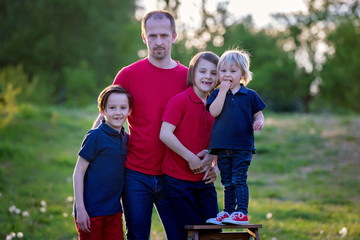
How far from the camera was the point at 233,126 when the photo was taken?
352cm

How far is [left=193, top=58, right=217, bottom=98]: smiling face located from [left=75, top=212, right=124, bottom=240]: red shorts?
1.18m

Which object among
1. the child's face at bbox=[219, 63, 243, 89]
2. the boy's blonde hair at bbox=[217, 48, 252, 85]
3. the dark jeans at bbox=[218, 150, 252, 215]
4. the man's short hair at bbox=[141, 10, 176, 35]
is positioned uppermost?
the man's short hair at bbox=[141, 10, 176, 35]

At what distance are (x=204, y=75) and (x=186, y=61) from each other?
2429 cm

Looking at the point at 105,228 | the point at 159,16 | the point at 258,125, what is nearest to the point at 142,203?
the point at 105,228

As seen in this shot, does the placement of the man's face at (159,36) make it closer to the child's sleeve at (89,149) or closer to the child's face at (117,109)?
the child's face at (117,109)

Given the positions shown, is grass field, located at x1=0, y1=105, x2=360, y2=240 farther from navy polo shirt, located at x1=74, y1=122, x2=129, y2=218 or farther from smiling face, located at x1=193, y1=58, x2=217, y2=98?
smiling face, located at x1=193, y1=58, x2=217, y2=98

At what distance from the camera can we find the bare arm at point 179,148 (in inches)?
140

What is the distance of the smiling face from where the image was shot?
368 centimetres

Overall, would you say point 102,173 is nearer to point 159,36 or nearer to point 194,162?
point 194,162

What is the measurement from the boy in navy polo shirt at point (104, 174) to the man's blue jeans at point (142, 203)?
0.07 metres

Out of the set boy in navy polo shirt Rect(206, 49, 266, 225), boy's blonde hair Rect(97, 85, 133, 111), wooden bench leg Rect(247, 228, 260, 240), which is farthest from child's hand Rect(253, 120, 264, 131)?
boy's blonde hair Rect(97, 85, 133, 111)

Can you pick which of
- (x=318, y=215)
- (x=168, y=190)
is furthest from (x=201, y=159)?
(x=318, y=215)

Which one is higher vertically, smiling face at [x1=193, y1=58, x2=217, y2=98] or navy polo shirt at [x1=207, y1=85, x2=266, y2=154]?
smiling face at [x1=193, y1=58, x2=217, y2=98]

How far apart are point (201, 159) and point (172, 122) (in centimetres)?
37
